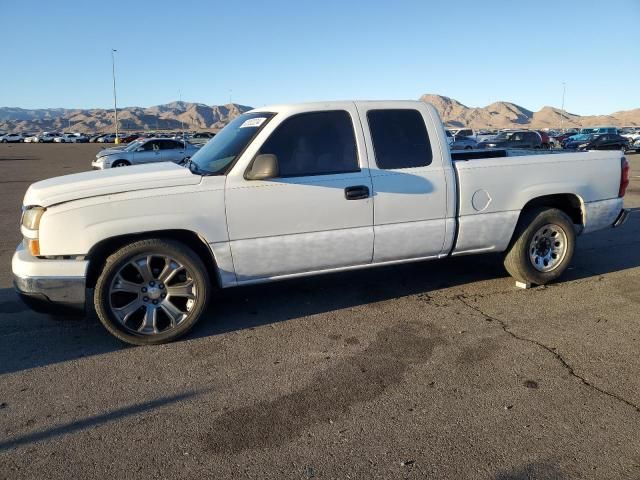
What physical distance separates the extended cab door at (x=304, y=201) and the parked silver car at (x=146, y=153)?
18.1 meters

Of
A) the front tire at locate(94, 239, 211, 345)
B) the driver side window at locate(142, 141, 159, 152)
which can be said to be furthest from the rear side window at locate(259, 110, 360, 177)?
A: the driver side window at locate(142, 141, 159, 152)

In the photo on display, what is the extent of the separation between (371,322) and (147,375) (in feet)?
6.22

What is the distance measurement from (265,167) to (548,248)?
3268mm

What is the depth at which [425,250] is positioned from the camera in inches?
186

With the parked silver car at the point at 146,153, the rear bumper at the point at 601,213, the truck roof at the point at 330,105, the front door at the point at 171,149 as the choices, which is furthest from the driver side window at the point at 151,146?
the rear bumper at the point at 601,213

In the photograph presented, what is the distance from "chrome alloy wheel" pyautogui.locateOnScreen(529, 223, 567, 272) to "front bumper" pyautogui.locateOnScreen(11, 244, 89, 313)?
4249mm

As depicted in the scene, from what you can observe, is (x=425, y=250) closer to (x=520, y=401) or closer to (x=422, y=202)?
(x=422, y=202)

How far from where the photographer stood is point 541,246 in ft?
17.6

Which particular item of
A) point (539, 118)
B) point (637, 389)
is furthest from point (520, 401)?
point (539, 118)

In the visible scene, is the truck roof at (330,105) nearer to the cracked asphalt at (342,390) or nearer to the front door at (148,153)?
the cracked asphalt at (342,390)

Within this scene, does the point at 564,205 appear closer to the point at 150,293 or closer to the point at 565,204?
the point at 565,204

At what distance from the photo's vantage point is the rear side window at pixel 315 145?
4219 mm

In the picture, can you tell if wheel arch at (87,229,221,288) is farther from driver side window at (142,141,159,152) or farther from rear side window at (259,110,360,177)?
driver side window at (142,141,159,152)

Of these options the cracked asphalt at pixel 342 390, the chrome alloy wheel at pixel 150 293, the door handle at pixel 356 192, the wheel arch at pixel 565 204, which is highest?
the door handle at pixel 356 192
